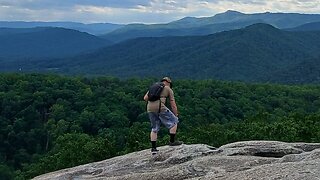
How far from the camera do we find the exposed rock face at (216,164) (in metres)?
14.0

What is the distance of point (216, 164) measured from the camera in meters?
16.6

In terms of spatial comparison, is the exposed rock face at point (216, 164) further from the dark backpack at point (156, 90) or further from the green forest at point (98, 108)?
the green forest at point (98, 108)

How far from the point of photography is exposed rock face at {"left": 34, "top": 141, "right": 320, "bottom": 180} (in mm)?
14031

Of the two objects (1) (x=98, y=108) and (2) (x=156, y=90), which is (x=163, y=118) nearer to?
(2) (x=156, y=90)

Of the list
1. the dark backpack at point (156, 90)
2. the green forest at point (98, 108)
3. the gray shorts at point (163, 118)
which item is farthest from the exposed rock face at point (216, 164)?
the green forest at point (98, 108)

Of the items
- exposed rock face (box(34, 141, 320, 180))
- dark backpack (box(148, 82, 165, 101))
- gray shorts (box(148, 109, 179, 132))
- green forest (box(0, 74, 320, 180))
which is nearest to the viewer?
exposed rock face (box(34, 141, 320, 180))

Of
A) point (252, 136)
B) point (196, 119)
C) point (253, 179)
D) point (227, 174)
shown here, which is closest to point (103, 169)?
point (227, 174)

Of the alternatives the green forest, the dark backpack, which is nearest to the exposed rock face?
the dark backpack

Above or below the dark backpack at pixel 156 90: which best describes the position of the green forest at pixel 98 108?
below

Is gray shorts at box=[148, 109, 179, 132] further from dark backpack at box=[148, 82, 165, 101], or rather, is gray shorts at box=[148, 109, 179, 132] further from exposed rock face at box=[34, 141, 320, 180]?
exposed rock face at box=[34, 141, 320, 180]

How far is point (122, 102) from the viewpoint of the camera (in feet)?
354

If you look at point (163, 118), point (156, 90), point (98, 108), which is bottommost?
point (98, 108)

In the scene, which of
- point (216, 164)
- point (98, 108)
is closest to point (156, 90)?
point (216, 164)

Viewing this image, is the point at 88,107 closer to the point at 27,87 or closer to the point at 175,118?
the point at 27,87
